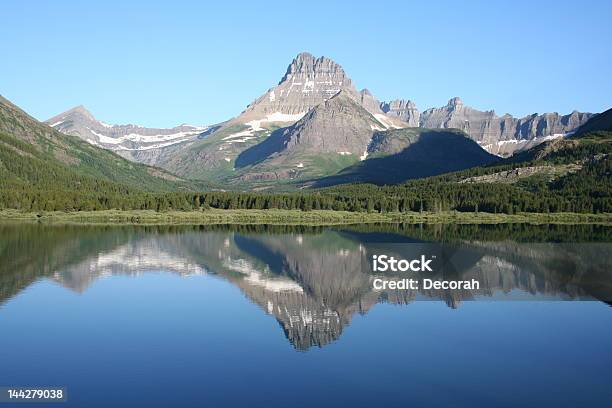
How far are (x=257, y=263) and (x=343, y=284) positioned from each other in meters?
22.0

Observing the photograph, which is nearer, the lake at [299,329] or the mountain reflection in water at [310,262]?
the lake at [299,329]

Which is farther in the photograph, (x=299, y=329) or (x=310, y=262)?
(x=310, y=262)

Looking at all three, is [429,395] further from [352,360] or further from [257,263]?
[257,263]

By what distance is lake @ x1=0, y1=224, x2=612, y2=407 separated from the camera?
129 ft

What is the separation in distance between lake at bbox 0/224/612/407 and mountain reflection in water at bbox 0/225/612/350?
Answer: 40 cm

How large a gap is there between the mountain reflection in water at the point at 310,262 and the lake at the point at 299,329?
40 centimetres

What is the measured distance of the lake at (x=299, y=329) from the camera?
39.4m

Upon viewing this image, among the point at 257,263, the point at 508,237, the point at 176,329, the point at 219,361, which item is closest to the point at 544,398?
the point at 219,361

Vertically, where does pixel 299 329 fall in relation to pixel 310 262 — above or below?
below

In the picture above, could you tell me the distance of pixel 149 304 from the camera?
221 ft

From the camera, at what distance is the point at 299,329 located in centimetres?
5509

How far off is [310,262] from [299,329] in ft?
148

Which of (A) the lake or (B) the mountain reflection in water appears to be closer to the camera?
(A) the lake

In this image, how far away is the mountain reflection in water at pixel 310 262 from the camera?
69375 millimetres
